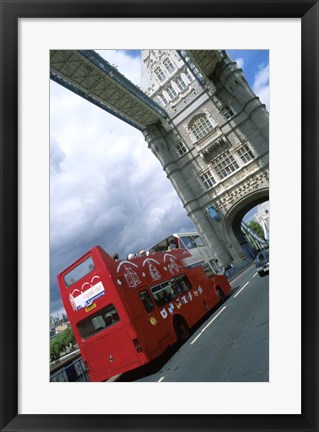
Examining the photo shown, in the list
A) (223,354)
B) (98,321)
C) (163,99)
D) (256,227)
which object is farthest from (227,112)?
(256,227)

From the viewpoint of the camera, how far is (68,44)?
4070mm

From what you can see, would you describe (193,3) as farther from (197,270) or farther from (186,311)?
(197,270)

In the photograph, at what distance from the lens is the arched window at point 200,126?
100 ft

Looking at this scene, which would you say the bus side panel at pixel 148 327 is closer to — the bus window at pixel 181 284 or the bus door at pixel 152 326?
the bus door at pixel 152 326

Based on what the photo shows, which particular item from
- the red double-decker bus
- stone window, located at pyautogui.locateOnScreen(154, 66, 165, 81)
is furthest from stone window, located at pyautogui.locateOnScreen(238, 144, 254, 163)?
the red double-decker bus

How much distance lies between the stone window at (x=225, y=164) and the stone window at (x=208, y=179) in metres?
1.04

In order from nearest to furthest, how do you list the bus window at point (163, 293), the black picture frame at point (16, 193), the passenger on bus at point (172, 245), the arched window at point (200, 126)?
1. the black picture frame at point (16, 193)
2. the bus window at point (163, 293)
3. the passenger on bus at point (172, 245)
4. the arched window at point (200, 126)

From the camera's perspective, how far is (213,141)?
29953 millimetres

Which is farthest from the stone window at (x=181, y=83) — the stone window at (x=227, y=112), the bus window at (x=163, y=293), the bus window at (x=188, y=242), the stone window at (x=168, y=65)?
the bus window at (x=163, y=293)

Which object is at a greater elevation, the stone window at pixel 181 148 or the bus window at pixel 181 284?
the stone window at pixel 181 148

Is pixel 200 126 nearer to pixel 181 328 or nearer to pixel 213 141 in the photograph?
pixel 213 141

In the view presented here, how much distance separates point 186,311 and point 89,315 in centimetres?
376

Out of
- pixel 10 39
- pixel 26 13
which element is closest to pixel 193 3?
pixel 26 13

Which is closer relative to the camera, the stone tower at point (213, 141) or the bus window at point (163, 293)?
the bus window at point (163, 293)
